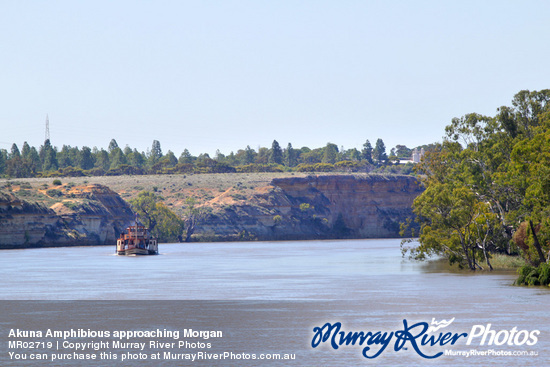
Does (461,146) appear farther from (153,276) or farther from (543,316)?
(543,316)

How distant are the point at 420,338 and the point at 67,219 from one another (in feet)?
425

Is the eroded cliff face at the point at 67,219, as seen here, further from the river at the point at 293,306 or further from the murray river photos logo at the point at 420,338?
the murray river photos logo at the point at 420,338

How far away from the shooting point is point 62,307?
1532 inches

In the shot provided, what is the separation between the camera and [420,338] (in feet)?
92.6

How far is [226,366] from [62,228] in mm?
129693

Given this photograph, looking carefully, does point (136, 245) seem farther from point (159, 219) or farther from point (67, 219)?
point (159, 219)

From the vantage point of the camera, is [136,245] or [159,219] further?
[159,219]

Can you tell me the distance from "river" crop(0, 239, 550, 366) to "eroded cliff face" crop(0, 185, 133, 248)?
7482 cm

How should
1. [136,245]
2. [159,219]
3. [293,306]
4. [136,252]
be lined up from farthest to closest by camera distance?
[159,219] < [136,245] < [136,252] < [293,306]

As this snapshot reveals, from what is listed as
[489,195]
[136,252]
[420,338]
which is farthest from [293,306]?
[136,252]

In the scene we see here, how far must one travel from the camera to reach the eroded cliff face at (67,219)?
5330 inches

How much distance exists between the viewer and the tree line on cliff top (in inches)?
2073

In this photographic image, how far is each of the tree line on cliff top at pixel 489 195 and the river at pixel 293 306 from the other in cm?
276

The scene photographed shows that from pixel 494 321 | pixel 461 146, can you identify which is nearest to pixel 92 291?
pixel 494 321
